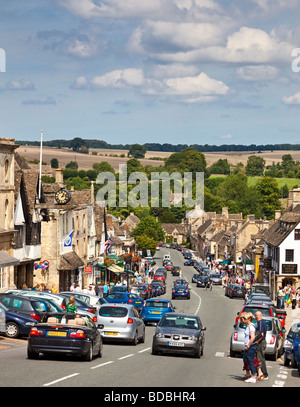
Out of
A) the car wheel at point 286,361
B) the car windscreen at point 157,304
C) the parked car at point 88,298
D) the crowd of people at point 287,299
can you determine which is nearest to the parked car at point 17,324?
the car wheel at point 286,361

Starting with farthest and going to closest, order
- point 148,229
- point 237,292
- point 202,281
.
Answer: point 148,229, point 202,281, point 237,292

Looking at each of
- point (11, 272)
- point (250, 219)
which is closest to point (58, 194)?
point (11, 272)

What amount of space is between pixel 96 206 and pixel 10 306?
51.9 m

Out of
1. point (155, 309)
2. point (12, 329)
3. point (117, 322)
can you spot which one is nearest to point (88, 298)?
point (155, 309)

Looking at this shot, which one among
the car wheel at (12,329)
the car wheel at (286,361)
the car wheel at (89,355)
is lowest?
the car wheel at (286,361)

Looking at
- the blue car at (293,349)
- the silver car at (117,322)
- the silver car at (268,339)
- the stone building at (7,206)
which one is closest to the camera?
the blue car at (293,349)

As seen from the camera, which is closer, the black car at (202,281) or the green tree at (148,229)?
the black car at (202,281)

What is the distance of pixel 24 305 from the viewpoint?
29.6m

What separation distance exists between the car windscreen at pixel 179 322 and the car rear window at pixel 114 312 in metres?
2.36

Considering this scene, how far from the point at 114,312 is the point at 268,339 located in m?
5.68

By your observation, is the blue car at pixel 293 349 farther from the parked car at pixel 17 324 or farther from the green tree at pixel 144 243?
the green tree at pixel 144 243

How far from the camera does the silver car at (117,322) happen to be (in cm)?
2899

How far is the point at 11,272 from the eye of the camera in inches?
1770

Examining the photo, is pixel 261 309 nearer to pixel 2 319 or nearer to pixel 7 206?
pixel 2 319
